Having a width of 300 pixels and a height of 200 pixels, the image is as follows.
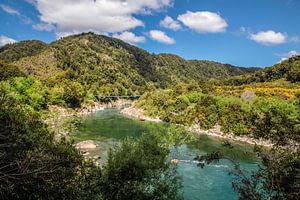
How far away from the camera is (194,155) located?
159 feet

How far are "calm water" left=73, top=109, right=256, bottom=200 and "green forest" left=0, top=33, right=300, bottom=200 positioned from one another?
11.7ft

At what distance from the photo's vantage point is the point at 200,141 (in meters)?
61.4

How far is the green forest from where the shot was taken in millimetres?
13383

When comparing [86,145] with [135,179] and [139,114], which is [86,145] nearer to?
[135,179]

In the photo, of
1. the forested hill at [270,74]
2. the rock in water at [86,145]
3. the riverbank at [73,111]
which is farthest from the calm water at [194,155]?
the forested hill at [270,74]

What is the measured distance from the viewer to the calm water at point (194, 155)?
3316 centimetres

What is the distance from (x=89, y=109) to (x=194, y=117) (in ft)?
148

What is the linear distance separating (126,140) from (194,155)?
25131 mm

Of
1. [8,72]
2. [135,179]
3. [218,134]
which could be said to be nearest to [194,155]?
[218,134]

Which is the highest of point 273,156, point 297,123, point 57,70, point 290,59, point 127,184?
point 290,59

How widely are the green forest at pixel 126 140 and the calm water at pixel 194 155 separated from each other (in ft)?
11.7

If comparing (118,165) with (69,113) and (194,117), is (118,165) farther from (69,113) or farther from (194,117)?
(69,113)

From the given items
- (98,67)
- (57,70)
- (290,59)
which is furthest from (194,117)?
(98,67)

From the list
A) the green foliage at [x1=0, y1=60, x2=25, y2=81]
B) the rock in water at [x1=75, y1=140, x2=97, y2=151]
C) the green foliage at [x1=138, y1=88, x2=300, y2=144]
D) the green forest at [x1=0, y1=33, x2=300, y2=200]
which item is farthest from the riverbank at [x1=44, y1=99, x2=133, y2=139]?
the green foliage at [x1=138, y1=88, x2=300, y2=144]
